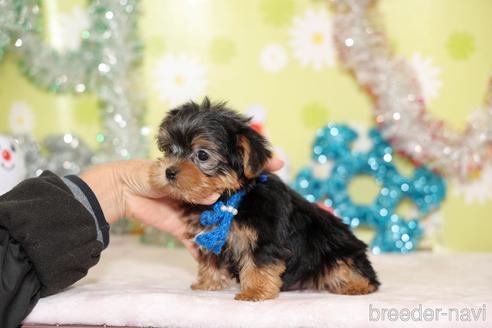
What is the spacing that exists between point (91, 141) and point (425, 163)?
3141 mm

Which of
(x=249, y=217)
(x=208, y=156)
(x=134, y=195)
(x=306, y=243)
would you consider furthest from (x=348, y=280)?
(x=134, y=195)

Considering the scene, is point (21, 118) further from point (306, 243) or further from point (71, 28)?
point (306, 243)

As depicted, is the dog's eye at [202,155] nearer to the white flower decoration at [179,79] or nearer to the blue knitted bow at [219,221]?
the blue knitted bow at [219,221]

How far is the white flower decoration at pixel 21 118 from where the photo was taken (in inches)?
235

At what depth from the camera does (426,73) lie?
16.9 ft

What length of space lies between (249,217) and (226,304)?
0.46 m

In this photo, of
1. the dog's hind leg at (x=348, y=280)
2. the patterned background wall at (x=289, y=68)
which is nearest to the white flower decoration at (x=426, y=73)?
the patterned background wall at (x=289, y=68)

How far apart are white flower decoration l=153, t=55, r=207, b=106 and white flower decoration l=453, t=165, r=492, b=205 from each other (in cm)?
246

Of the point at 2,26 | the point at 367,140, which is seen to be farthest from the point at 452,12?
the point at 2,26

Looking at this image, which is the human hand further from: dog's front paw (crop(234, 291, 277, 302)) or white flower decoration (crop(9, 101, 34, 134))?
white flower decoration (crop(9, 101, 34, 134))

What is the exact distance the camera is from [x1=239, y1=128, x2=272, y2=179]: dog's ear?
9.75ft

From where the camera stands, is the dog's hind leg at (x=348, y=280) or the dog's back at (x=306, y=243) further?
the dog's hind leg at (x=348, y=280)

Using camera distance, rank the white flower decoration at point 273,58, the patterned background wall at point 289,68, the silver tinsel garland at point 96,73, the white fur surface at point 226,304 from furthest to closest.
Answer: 1. the white flower decoration at point 273,58
2. the silver tinsel garland at point 96,73
3. the patterned background wall at point 289,68
4. the white fur surface at point 226,304

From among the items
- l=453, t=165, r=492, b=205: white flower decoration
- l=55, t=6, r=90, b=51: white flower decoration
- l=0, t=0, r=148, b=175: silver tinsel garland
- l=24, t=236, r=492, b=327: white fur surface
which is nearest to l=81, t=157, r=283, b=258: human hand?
l=24, t=236, r=492, b=327: white fur surface
